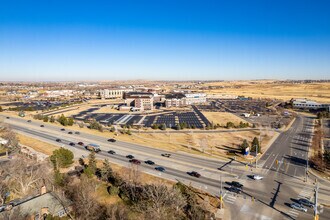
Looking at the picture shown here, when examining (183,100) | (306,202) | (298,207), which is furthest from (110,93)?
(298,207)

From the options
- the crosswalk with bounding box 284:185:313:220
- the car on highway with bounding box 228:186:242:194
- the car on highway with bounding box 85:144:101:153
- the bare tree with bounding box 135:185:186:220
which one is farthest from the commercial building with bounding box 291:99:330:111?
the bare tree with bounding box 135:185:186:220

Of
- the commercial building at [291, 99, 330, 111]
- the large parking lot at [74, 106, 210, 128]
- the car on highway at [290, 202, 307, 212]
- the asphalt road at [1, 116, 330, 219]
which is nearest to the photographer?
the car on highway at [290, 202, 307, 212]

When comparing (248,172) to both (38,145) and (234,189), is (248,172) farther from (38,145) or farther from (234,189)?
(38,145)

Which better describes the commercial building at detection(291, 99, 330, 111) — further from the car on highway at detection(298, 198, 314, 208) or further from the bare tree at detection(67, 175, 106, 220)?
the bare tree at detection(67, 175, 106, 220)

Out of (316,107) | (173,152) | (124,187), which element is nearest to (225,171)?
(173,152)

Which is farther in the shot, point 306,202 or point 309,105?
point 309,105

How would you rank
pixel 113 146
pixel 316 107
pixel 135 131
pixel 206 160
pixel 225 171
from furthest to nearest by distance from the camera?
1. pixel 316 107
2. pixel 135 131
3. pixel 113 146
4. pixel 206 160
5. pixel 225 171

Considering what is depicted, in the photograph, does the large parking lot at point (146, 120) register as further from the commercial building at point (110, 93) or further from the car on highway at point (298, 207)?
the commercial building at point (110, 93)

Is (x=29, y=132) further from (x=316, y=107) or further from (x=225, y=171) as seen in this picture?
(x=316, y=107)
